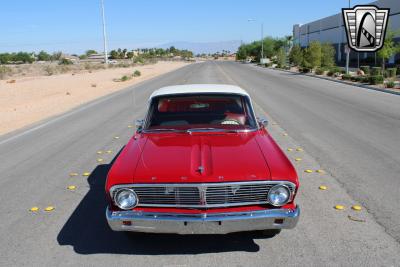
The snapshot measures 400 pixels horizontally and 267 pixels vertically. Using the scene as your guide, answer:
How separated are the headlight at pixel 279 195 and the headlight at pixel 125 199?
127cm

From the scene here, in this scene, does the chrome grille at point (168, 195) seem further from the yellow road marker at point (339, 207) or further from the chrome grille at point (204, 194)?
the yellow road marker at point (339, 207)

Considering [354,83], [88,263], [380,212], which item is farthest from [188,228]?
[354,83]

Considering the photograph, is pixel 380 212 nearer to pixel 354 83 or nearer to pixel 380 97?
pixel 380 97

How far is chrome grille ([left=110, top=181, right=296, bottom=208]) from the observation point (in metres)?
3.65

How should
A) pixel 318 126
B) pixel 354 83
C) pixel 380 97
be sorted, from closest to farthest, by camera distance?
pixel 318 126 < pixel 380 97 < pixel 354 83

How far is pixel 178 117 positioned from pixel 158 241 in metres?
1.71

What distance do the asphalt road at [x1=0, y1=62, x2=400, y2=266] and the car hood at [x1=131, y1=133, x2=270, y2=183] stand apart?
86cm

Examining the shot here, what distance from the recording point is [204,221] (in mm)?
3590

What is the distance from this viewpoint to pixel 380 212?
193 inches

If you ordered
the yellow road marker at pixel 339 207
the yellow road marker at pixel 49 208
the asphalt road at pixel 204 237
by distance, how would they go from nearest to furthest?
1. the asphalt road at pixel 204 237
2. the yellow road marker at pixel 339 207
3. the yellow road marker at pixel 49 208

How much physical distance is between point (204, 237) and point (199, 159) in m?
0.94

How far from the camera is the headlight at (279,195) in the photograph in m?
3.73

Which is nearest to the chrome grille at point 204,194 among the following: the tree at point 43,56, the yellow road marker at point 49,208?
the yellow road marker at point 49,208

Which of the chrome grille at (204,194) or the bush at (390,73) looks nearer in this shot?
the chrome grille at (204,194)
